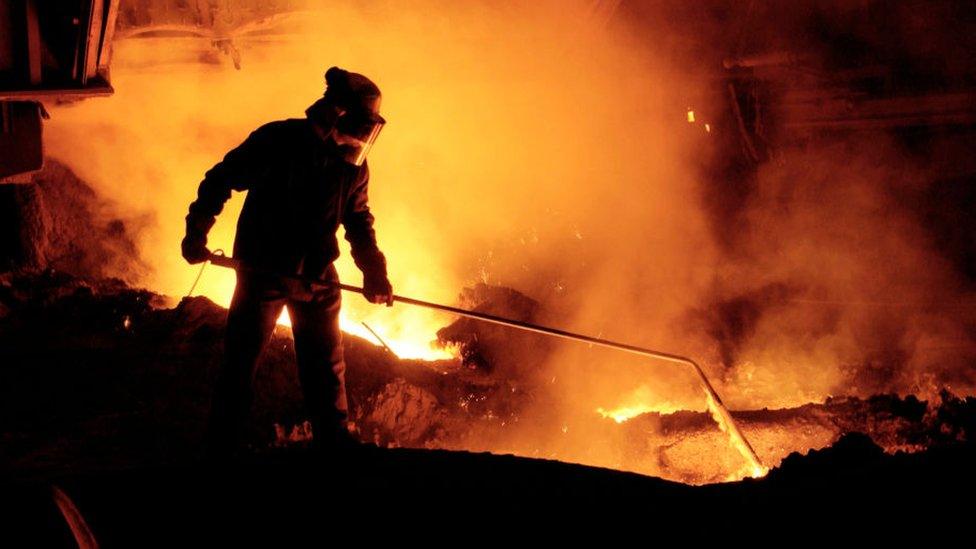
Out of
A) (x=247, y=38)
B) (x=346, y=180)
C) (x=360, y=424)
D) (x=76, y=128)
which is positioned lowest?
(x=360, y=424)

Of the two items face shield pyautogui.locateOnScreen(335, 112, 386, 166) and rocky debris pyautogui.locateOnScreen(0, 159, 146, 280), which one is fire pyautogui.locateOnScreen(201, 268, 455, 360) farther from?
face shield pyautogui.locateOnScreen(335, 112, 386, 166)

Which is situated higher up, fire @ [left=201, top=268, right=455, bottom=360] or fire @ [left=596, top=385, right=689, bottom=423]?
fire @ [left=201, top=268, right=455, bottom=360]

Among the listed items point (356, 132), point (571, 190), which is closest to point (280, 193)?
point (356, 132)

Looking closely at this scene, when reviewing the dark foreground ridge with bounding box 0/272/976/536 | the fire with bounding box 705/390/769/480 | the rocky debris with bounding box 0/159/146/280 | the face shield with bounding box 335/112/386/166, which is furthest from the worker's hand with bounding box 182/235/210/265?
the rocky debris with bounding box 0/159/146/280

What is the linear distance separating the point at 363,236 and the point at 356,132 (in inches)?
27.8

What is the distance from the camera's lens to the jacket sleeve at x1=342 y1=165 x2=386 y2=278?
3.70 m

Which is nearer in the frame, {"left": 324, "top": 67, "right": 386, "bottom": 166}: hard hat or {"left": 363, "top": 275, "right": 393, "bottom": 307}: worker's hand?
{"left": 324, "top": 67, "right": 386, "bottom": 166}: hard hat

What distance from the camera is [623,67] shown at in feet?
26.6

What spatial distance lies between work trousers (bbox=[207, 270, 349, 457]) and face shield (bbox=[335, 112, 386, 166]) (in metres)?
0.81

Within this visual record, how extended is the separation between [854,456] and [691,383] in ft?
12.3

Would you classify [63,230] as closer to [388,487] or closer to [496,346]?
[496,346]

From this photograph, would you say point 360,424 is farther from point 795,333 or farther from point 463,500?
point 795,333

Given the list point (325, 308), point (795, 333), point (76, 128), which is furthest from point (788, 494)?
point (76, 128)

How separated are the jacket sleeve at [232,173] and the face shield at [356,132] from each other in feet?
1.30
